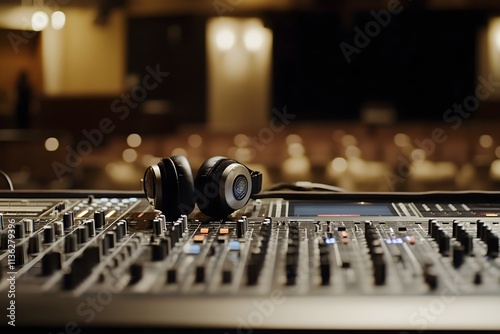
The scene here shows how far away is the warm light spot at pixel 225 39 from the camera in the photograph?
546cm

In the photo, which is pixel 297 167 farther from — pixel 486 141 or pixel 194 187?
pixel 194 187

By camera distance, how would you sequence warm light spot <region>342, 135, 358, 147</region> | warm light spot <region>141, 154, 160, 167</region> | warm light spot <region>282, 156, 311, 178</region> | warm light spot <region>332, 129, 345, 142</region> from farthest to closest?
warm light spot <region>332, 129, 345, 142</region>, warm light spot <region>342, 135, 358, 147</region>, warm light spot <region>282, 156, 311, 178</region>, warm light spot <region>141, 154, 160, 167</region>

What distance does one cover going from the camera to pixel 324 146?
5094mm

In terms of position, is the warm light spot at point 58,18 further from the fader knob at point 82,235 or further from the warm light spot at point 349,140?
the fader knob at point 82,235

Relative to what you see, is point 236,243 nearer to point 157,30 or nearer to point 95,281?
point 95,281

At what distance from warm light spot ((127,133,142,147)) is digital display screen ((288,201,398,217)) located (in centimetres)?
374

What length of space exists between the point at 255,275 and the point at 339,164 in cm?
413

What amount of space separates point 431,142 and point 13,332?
4.68 metres

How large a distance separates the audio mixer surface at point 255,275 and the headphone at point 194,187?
44mm

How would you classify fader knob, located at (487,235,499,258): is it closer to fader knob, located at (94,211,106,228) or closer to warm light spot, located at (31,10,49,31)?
fader knob, located at (94,211,106,228)

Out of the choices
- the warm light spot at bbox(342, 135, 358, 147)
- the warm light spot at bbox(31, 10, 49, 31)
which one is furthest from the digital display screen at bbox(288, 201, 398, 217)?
the warm light spot at bbox(342, 135, 358, 147)

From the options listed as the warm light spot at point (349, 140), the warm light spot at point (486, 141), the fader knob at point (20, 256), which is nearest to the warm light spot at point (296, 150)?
the warm light spot at point (349, 140)

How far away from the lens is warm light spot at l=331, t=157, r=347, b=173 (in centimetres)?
461

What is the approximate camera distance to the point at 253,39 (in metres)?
5.54
